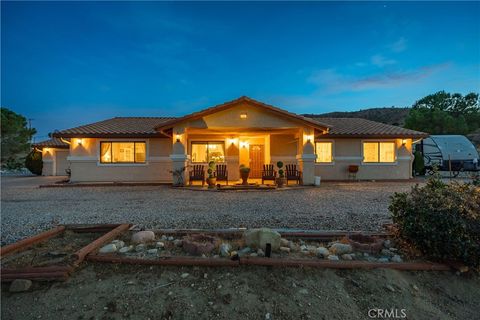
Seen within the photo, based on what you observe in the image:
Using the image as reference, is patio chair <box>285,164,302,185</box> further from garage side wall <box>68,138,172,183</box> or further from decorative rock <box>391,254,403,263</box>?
decorative rock <box>391,254,403,263</box>

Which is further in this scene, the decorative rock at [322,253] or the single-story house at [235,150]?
the single-story house at [235,150]

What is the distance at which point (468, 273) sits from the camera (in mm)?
2760

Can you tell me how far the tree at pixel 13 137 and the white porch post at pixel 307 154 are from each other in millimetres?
30681

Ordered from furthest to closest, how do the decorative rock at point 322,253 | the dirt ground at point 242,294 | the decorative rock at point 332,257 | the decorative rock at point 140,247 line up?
the decorative rock at point 140,247 → the decorative rock at point 322,253 → the decorative rock at point 332,257 → the dirt ground at point 242,294

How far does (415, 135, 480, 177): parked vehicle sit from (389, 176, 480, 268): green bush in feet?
51.3

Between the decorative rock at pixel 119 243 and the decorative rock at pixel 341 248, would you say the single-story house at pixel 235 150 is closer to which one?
the decorative rock at pixel 119 243

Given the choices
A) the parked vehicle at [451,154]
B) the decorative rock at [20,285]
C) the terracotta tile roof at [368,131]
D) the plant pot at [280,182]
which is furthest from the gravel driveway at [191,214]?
the parked vehicle at [451,154]

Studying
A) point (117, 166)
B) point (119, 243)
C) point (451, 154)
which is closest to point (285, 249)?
point (119, 243)

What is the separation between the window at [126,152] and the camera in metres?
13.6

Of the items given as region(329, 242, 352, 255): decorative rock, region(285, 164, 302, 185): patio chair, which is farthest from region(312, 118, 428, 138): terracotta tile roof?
region(329, 242, 352, 255): decorative rock

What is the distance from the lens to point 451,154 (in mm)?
16609

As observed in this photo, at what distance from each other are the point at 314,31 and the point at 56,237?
15.4m

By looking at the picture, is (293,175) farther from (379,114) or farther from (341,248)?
(379,114)

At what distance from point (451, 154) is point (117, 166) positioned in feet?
69.6
